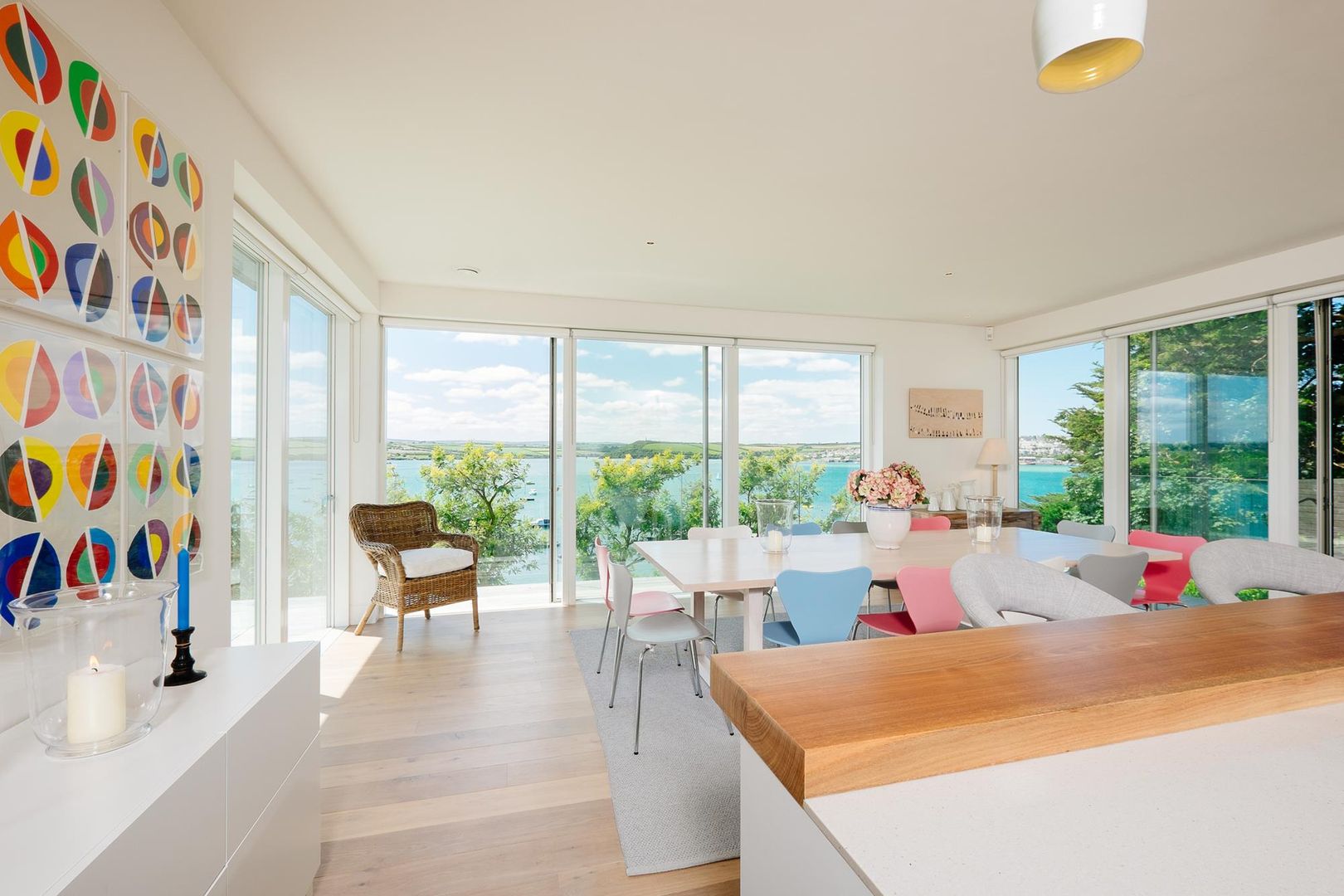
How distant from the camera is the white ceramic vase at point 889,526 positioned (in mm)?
2967

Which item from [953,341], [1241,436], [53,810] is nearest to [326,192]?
[53,810]

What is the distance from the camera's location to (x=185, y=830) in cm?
100

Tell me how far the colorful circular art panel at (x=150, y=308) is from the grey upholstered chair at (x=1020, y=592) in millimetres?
2179

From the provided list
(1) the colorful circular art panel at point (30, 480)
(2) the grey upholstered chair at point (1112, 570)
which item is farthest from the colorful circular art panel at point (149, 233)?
(2) the grey upholstered chair at point (1112, 570)

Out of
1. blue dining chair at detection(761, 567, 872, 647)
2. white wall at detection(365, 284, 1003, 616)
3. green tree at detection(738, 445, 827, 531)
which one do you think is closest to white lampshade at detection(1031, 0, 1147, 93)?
blue dining chair at detection(761, 567, 872, 647)

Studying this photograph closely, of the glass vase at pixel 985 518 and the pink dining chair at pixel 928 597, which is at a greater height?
the glass vase at pixel 985 518

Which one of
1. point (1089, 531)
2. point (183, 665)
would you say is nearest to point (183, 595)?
point (183, 665)

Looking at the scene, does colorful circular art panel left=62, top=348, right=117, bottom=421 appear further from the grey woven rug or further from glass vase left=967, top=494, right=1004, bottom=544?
glass vase left=967, top=494, right=1004, bottom=544

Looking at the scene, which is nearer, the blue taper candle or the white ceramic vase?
the blue taper candle

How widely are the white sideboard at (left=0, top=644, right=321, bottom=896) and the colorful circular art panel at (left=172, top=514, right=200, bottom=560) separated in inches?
14.6

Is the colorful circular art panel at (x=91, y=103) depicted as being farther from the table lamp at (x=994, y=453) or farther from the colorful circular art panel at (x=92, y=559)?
the table lamp at (x=994, y=453)

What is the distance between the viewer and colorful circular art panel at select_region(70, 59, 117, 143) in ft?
4.31

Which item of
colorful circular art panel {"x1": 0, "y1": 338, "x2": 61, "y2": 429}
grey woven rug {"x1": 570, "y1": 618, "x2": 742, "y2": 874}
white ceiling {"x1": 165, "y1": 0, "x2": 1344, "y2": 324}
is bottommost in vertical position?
grey woven rug {"x1": 570, "y1": 618, "x2": 742, "y2": 874}

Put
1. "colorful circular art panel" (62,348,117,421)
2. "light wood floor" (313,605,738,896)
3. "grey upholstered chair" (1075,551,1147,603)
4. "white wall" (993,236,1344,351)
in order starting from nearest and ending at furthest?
"colorful circular art panel" (62,348,117,421)
"light wood floor" (313,605,738,896)
"grey upholstered chair" (1075,551,1147,603)
"white wall" (993,236,1344,351)
